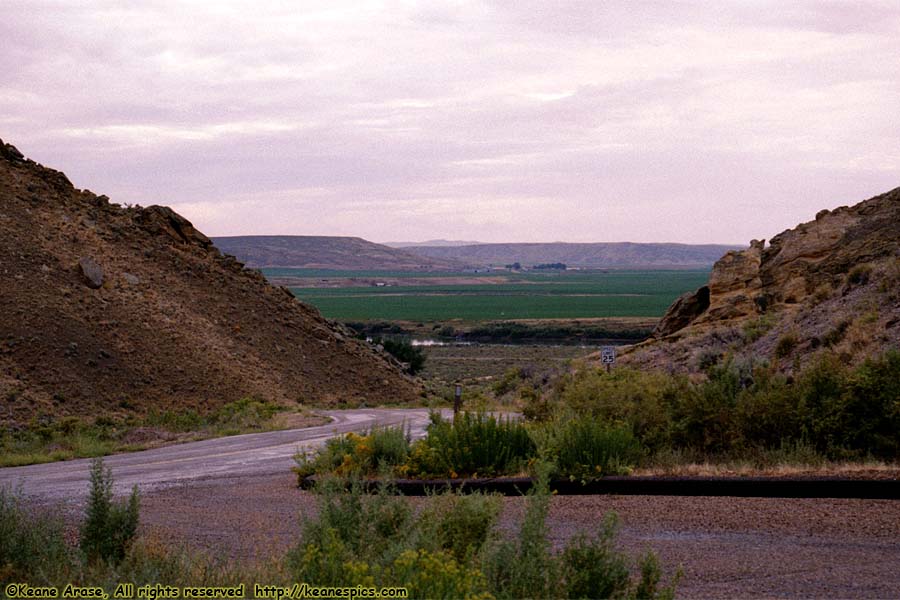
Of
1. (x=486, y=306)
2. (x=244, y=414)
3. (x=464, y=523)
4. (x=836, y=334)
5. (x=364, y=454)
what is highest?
(x=836, y=334)

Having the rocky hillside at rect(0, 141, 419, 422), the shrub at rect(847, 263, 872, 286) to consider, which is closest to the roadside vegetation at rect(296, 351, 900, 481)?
the shrub at rect(847, 263, 872, 286)

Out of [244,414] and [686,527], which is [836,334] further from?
[244,414]

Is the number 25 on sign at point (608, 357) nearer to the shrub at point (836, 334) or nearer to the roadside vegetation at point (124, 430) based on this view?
the shrub at point (836, 334)

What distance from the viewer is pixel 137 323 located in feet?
106

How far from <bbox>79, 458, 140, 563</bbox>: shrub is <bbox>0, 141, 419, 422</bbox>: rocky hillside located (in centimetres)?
1923

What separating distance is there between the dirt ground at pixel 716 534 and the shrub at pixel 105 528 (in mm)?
800

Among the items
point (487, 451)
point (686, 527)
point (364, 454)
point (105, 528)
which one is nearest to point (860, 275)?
point (487, 451)

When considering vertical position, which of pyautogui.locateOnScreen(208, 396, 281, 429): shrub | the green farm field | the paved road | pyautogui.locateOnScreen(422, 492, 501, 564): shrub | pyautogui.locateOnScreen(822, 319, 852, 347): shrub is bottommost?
the green farm field

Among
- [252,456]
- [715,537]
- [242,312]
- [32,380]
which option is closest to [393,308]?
[242,312]

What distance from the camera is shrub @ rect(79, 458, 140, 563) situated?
768 cm

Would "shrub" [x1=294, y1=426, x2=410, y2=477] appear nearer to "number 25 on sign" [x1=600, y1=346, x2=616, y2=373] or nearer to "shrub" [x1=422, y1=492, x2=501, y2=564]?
"number 25 on sign" [x1=600, y1=346, x2=616, y2=373]

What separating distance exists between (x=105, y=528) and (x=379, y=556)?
2441 mm

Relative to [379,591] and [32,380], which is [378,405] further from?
→ [379,591]

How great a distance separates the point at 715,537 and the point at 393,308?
14278 centimetres
